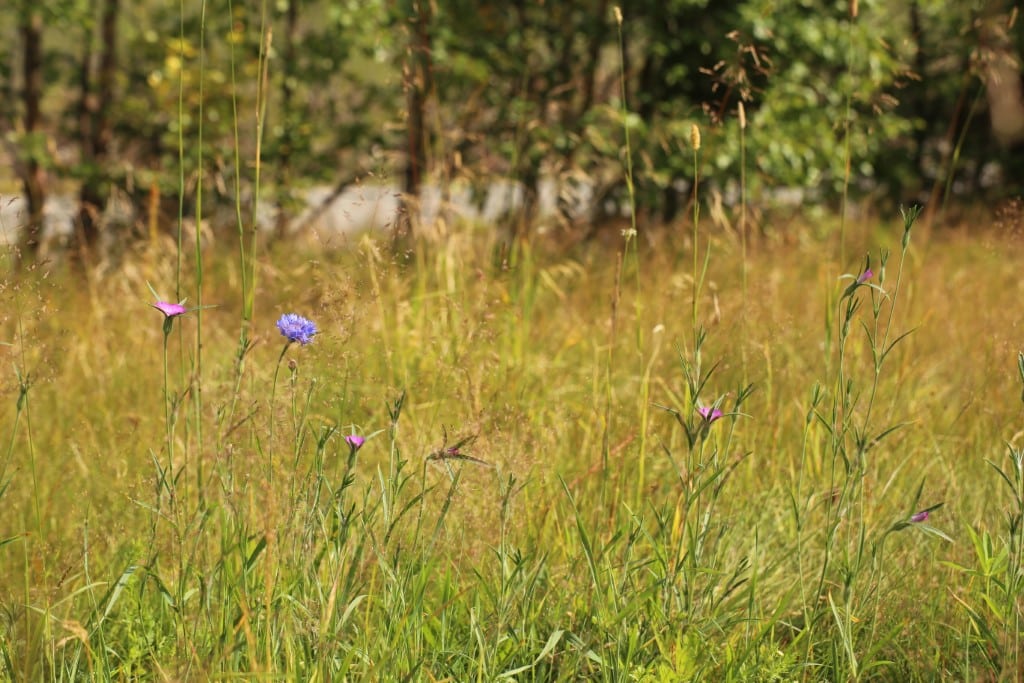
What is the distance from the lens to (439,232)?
3.94 metres

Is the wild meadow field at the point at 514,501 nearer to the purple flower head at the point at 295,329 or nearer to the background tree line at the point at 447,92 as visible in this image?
the purple flower head at the point at 295,329

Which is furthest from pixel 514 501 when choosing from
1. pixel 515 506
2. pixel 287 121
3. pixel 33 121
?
pixel 33 121

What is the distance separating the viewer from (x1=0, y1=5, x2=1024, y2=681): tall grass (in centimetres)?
166

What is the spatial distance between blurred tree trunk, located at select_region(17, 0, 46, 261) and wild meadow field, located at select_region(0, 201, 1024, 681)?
2.08 m

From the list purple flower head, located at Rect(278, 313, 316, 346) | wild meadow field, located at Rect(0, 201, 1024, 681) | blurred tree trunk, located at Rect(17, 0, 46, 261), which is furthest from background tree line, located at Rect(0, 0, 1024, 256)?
purple flower head, located at Rect(278, 313, 316, 346)

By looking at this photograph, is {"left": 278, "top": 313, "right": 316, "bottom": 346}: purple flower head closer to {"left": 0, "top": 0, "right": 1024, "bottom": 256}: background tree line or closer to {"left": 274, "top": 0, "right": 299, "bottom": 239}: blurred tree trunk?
{"left": 0, "top": 0, "right": 1024, "bottom": 256}: background tree line

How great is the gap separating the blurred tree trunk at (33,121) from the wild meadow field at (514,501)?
208 centimetres

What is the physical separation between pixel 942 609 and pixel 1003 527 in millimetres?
293

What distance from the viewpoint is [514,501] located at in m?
1.89

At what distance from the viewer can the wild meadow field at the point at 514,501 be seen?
1.66 meters

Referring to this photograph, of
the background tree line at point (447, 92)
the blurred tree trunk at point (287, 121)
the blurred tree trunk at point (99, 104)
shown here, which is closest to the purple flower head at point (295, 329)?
the background tree line at point (447, 92)

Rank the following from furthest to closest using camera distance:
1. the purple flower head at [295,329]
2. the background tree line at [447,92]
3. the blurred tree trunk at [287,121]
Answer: the blurred tree trunk at [287,121]
the background tree line at [447,92]
the purple flower head at [295,329]

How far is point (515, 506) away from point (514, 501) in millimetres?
116

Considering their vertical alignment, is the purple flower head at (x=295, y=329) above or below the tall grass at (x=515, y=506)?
above
